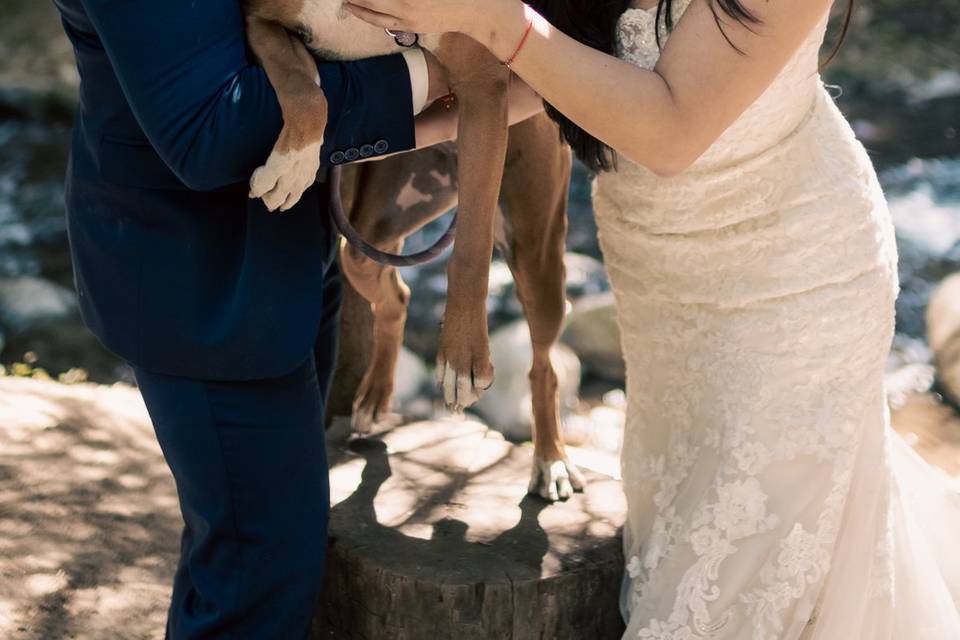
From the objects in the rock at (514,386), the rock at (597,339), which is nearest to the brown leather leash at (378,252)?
the rock at (514,386)

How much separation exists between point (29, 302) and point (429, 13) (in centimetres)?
436

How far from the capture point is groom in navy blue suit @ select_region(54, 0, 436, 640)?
1751 millimetres

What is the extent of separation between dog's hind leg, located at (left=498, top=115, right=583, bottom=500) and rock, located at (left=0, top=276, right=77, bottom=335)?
11.3 ft

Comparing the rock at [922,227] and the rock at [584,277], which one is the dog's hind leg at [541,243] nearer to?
the rock at [584,277]

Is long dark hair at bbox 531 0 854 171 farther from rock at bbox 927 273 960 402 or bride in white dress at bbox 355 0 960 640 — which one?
rock at bbox 927 273 960 402

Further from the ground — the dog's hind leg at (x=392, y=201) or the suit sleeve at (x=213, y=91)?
the suit sleeve at (x=213, y=91)

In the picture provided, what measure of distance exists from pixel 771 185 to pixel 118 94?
1098mm

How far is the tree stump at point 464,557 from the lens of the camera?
92.3 inches

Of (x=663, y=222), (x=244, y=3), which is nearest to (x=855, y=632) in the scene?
(x=663, y=222)

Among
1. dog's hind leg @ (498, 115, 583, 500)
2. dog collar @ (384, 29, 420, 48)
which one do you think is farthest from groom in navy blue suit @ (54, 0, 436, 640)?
dog's hind leg @ (498, 115, 583, 500)

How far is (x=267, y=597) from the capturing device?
6.57 feet

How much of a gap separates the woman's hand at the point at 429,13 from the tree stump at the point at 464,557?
1.10 meters

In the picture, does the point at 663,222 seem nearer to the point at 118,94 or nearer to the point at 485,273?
the point at 485,273

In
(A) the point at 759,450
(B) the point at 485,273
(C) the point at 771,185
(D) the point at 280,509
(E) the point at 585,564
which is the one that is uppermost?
(C) the point at 771,185
